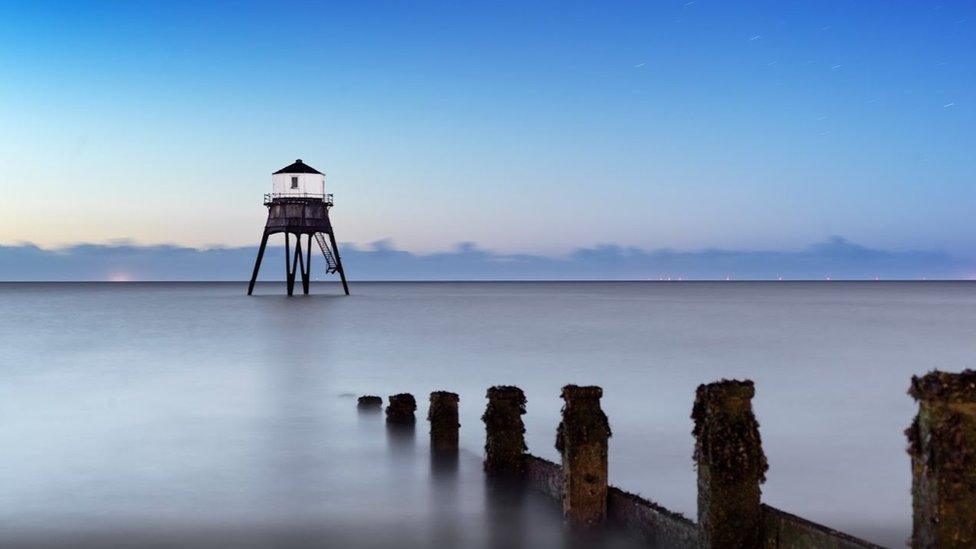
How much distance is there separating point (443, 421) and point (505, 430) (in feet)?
9.02

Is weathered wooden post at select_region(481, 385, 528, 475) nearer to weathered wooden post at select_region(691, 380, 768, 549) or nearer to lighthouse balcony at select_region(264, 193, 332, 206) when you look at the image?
weathered wooden post at select_region(691, 380, 768, 549)

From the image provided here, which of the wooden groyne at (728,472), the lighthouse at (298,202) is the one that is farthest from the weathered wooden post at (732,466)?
the lighthouse at (298,202)

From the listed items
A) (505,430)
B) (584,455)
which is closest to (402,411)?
(505,430)

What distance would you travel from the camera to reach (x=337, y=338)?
41438 mm

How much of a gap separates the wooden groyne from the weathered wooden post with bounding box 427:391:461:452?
1.81m

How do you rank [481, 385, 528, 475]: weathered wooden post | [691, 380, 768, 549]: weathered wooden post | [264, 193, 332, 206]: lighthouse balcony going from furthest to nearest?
[264, 193, 332, 206]: lighthouse balcony, [481, 385, 528, 475]: weathered wooden post, [691, 380, 768, 549]: weathered wooden post

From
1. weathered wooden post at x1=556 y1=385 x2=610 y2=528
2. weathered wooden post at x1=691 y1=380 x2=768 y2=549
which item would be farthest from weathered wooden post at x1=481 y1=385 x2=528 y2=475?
weathered wooden post at x1=691 y1=380 x2=768 y2=549

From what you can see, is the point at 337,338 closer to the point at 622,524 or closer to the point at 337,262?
the point at 337,262

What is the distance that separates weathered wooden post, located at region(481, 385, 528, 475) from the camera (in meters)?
9.69

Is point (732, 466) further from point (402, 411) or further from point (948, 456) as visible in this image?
point (402, 411)

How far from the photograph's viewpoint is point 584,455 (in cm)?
795

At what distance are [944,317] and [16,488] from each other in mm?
63319

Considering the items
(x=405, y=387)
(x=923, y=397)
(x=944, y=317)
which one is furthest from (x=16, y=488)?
(x=944, y=317)

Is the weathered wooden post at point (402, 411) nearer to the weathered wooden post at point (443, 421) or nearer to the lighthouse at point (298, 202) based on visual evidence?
the weathered wooden post at point (443, 421)
